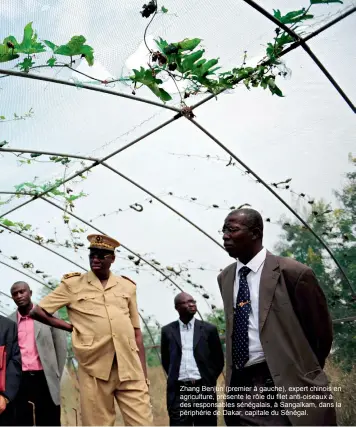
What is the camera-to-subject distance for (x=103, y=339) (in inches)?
154

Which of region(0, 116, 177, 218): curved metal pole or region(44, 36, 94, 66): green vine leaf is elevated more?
region(44, 36, 94, 66): green vine leaf

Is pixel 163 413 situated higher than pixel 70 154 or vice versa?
pixel 70 154

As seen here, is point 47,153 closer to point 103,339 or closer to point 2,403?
point 103,339

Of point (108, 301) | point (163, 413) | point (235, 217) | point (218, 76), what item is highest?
point (218, 76)

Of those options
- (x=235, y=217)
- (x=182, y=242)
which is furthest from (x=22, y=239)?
(x=235, y=217)

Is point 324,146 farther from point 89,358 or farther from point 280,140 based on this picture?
point 89,358

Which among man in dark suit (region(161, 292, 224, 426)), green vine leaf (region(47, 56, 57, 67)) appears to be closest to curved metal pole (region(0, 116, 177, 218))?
green vine leaf (region(47, 56, 57, 67))

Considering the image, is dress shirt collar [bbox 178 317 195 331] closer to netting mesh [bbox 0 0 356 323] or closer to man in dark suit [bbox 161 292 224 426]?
man in dark suit [bbox 161 292 224 426]

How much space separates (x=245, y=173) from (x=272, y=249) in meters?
0.87

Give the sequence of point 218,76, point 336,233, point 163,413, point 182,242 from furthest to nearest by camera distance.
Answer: point 163,413, point 182,242, point 336,233, point 218,76

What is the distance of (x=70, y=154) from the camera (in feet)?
17.9

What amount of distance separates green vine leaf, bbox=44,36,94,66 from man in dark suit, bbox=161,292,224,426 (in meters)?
2.98

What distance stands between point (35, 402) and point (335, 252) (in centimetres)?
316

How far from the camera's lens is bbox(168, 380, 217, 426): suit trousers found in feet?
17.6
